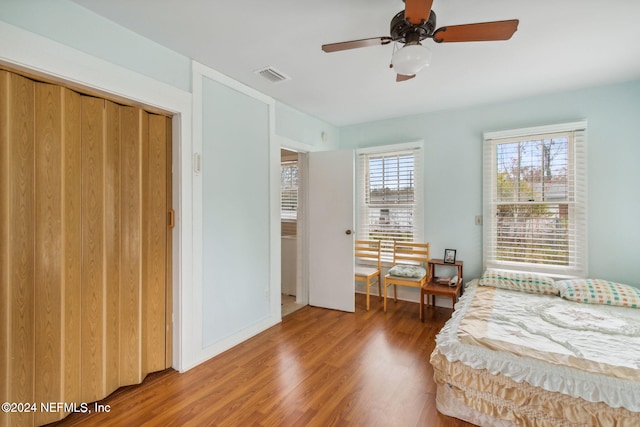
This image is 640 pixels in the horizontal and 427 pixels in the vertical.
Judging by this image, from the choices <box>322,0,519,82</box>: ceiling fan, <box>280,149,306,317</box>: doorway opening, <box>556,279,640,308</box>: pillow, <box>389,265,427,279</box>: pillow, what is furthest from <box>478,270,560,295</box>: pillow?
Result: <box>322,0,519,82</box>: ceiling fan

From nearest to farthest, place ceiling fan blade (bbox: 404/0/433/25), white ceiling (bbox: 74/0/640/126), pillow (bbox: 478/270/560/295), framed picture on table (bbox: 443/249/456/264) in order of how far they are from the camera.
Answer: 1. ceiling fan blade (bbox: 404/0/433/25)
2. white ceiling (bbox: 74/0/640/126)
3. pillow (bbox: 478/270/560/295)
4. framed picture on table (bbox: 443/249/456/264)

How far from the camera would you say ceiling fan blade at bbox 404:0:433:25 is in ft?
4.60

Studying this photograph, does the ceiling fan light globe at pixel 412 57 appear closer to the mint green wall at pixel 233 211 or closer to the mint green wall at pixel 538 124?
the mint green wall at pixel 233 211

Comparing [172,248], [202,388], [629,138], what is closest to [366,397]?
[202,388]

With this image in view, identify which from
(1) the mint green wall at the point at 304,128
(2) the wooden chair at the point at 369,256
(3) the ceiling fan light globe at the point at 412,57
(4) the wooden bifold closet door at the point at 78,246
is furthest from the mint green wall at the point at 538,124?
(4) the wooden bifold closet door at the point at 78,246

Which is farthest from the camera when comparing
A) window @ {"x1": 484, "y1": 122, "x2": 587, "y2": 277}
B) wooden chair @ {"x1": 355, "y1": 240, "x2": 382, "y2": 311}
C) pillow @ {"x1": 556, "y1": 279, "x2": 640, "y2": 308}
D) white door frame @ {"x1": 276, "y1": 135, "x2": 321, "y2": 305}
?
wooden chair @ {"x1": 355, "y1": 240, "x2": 382, "y2": 311}

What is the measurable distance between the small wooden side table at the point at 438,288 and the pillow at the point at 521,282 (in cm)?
29

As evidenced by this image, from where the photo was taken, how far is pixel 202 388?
7.00 ft

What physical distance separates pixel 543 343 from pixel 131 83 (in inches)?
127

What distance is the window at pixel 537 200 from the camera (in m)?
3.14

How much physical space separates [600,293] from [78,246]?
4162 millimetres

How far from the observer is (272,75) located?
2.73 meters

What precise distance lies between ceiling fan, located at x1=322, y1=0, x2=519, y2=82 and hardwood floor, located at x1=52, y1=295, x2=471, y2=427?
212 centimetres

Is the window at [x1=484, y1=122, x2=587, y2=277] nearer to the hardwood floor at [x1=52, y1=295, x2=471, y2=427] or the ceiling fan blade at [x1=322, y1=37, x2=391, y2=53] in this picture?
the hardwood floor at [x1=52, y1=295, x2=471, y2=427]
